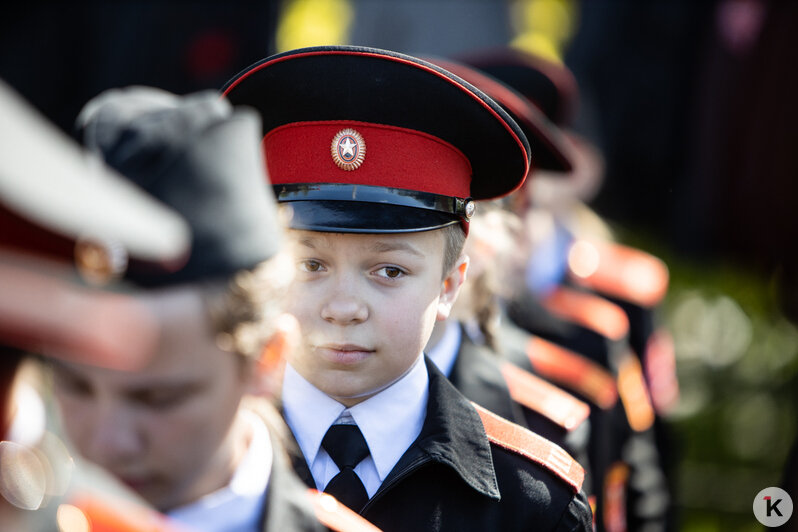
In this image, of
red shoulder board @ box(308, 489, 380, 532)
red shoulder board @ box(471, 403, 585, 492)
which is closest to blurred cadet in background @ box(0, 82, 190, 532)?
red shoulder board @ box(308, 489, 380, 532)

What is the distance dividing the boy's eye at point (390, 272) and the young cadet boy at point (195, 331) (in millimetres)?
344

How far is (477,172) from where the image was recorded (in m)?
2.24

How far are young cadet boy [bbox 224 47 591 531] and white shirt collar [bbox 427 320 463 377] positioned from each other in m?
0.38

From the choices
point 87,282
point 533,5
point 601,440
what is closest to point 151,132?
point 87,282

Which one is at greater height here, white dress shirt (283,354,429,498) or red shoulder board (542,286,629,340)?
white dress shirt (283,354,429,498)

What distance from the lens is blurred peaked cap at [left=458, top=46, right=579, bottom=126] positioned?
422 centimetres

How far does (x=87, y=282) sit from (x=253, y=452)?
496mm

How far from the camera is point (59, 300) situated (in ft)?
4.11

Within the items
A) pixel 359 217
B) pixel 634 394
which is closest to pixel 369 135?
pixel 359 217

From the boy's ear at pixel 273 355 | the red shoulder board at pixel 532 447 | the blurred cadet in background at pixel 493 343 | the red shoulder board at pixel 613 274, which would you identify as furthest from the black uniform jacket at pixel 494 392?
the red shoulder board at pixel 613 274

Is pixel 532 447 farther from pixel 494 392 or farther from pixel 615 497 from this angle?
pixel 615 497

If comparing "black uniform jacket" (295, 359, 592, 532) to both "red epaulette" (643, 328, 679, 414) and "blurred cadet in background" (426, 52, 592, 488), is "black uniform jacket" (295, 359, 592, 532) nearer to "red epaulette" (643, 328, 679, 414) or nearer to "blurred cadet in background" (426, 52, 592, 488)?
"blurred cadet in background" (426, 52, 592, 488)

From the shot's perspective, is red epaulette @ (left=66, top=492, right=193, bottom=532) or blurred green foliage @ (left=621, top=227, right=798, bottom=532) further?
blurred green foliage @ (left=621, top=227, right=798, bottom=532)

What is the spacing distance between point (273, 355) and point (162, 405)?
0.86 feet
